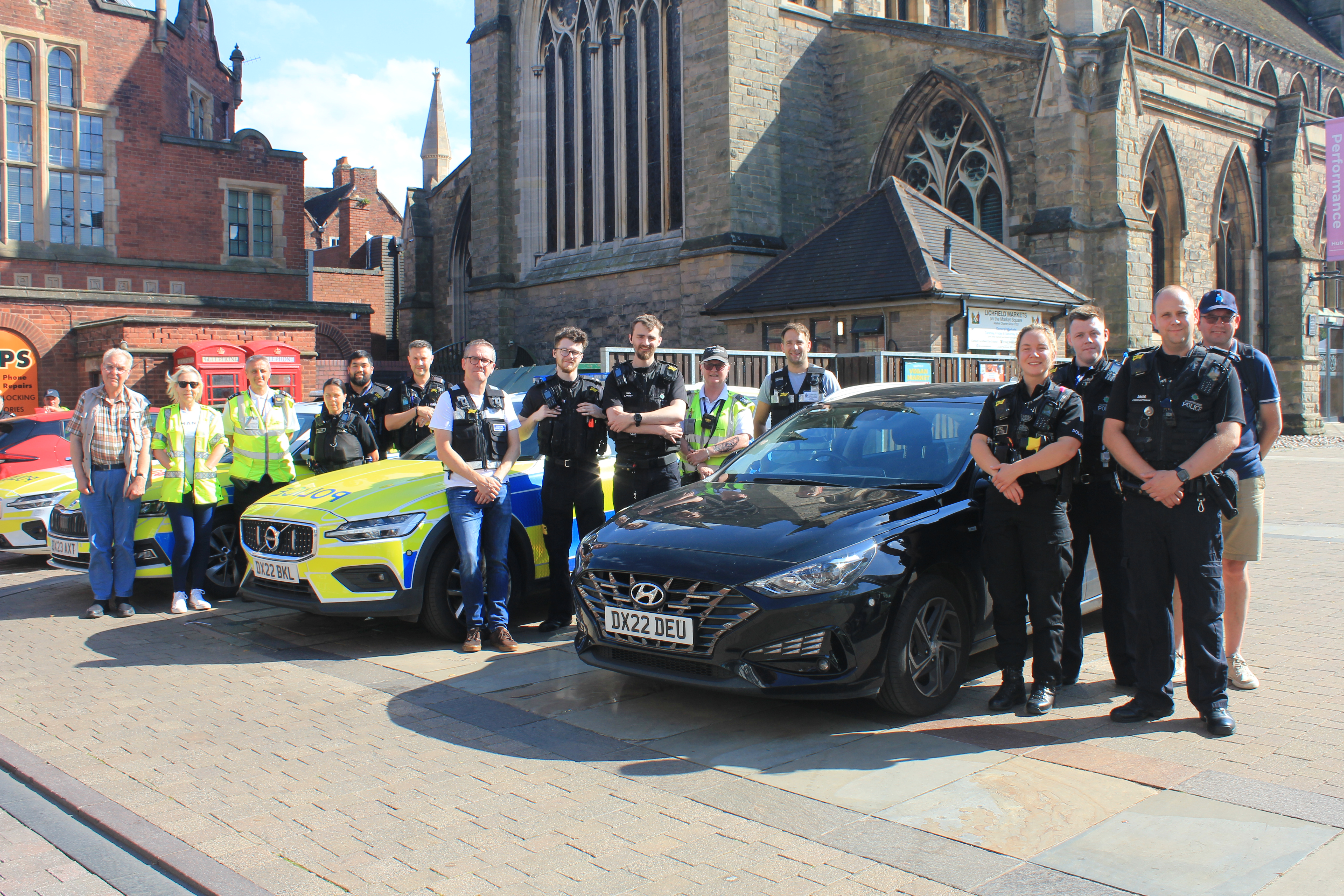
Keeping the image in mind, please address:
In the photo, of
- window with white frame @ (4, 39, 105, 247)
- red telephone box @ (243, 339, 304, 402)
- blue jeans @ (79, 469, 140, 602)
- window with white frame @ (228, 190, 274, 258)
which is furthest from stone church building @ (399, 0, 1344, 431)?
blue jeans @ (79, 469, 140, 602)

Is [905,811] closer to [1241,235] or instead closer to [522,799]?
[522,799]

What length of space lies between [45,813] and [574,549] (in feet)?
13.0

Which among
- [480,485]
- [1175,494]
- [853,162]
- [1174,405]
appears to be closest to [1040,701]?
[1175,494]

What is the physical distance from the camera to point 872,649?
4.46 m

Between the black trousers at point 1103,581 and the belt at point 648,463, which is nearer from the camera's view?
the black trousers at point 1103,581

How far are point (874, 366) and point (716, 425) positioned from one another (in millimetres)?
7518

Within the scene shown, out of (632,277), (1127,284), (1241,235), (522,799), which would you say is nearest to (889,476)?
(522,799)

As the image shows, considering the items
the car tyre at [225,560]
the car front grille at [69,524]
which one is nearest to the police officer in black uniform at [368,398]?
the car tyre at [225,560]

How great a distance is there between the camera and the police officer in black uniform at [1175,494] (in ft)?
14.6

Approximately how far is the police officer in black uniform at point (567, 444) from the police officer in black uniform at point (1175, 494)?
3172mm

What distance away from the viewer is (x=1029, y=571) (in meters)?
4.87

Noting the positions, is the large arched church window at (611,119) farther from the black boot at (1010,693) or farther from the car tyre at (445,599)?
the black boot at (1010,693)

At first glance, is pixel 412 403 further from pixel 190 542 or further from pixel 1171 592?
pixel 1171 592

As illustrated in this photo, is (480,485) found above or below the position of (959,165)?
below
